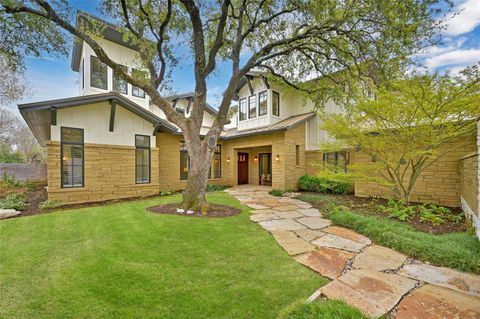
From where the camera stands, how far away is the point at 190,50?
8469 mm

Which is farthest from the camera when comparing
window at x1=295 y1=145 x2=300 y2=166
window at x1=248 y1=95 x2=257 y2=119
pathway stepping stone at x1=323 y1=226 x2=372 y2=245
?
window at x1=248 y1=95 x2=257 y2=119

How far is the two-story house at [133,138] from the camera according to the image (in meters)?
8.44

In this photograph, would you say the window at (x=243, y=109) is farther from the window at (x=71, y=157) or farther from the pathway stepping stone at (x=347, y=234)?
the pathway stepping stone at (x=347, y=234)

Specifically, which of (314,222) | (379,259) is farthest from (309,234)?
(379,259)

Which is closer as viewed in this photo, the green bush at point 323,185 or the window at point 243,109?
the green bush at point 323,185

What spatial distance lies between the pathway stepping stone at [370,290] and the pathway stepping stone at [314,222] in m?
2.31

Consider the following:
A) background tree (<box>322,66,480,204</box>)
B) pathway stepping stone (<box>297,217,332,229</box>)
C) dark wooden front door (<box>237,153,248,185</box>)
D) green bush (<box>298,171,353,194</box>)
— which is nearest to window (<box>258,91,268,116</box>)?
dark wooden front door (<box>237,153,248,185</box>)

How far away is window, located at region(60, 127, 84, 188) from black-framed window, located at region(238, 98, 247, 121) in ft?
29.6

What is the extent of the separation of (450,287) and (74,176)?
1107 cm

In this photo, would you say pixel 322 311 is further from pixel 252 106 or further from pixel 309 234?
pixel 252 106

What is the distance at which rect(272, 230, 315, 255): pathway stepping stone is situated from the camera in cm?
387

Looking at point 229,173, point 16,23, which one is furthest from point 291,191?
point 16,23

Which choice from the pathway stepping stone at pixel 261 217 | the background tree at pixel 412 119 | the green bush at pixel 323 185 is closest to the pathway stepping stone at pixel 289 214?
the pathway stepping stone at pixel 261 217

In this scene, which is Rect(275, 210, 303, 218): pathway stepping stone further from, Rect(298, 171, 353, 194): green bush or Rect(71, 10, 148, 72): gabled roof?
Rect(71, 10, 148, 72): gabled roof
